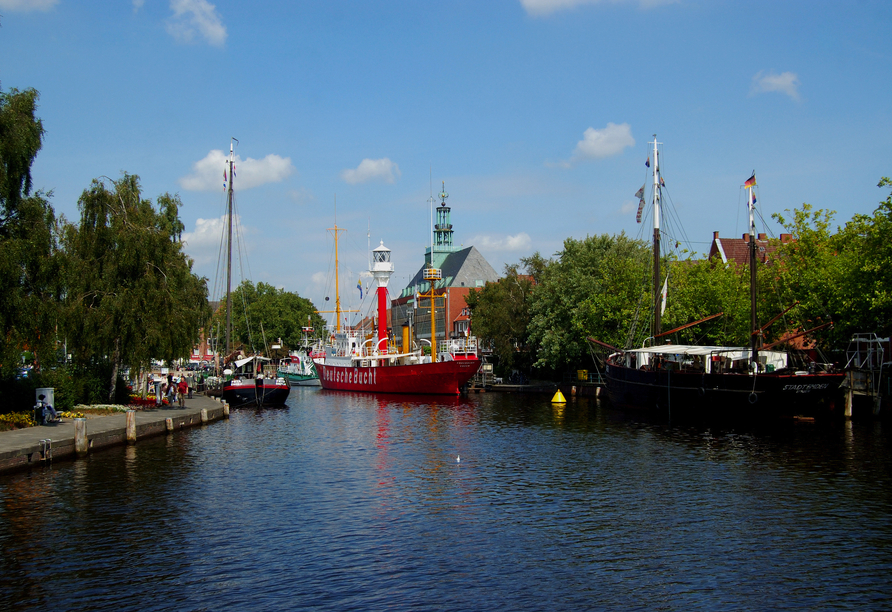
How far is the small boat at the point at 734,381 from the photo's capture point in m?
38.6

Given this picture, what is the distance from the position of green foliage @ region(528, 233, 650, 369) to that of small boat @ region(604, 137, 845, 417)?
11452 mm

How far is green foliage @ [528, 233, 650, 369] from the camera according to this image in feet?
196

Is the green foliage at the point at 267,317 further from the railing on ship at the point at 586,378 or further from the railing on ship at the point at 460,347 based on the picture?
the railing on ship at the point at 586,378

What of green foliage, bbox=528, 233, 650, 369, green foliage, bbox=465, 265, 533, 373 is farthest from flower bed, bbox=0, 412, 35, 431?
green foliage, bbox=465, 265, 533, 373

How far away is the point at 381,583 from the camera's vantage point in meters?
13.9

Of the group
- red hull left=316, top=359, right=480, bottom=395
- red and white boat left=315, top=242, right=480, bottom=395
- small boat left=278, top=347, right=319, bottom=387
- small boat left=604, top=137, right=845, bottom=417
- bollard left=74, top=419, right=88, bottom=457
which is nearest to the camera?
bollard left=74, top=419, right=88, bottom=457

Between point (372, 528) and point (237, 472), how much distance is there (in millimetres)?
9012

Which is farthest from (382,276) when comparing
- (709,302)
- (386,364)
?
(709,302)

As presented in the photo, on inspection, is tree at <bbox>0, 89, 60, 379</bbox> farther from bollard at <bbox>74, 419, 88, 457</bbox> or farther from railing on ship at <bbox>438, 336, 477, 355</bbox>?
railing on ship at <bbox>438, 336, 477, 355</bbox>

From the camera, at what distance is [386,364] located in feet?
243

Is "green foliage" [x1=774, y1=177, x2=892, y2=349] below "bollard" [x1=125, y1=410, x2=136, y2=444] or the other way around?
the other way around

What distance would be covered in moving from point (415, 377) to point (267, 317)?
66.7m

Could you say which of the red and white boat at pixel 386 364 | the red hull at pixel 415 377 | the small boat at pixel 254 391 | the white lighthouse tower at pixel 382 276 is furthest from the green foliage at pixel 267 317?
the small boat at pixel 254 391

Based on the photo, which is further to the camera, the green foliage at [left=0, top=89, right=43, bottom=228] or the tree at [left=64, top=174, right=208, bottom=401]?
the tree at [left=64, top=174, right=208, bottom=401]
